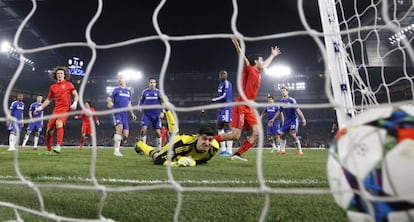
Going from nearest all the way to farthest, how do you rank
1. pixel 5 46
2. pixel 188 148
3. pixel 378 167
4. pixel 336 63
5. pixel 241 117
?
pixel 378 167 → pixel 336 63 → pixel 188 148 → pixel 241 117 → pixel 5 46

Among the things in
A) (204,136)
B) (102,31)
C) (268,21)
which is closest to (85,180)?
(204,136)

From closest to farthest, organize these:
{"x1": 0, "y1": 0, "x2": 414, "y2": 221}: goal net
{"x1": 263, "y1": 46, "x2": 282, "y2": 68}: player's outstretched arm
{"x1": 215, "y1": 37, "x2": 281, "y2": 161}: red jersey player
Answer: {"x1": 0, "y1": 0, "x2": 414, "y2": 221}: goal net < {"x1": 263, "y1": 46, "x2": 282, "y2": 68}: player's outstretched arm < {"x1": 215, "y1": 37, "x2": 281, "y2": 161}: red jersey player

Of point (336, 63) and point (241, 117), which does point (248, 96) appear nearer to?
point (241, 117)

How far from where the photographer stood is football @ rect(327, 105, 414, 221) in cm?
106

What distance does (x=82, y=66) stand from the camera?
29.4 metres

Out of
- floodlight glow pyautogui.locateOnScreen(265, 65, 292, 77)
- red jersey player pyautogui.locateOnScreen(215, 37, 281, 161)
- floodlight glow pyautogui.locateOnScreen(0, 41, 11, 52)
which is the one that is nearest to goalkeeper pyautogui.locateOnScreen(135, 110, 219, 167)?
red jersey player pyautogui.locateOnScreen(215, 37, 281, 161)

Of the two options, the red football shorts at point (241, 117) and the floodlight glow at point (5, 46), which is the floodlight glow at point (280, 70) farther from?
the red football shorts at point (241, 117)

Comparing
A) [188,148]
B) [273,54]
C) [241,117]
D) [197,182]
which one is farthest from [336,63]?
[241,117]

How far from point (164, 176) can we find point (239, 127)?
2.03 m

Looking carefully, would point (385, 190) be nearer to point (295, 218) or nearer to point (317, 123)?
point (295, 218)

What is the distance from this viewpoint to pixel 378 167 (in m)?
1.08

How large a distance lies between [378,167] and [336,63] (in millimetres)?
1887

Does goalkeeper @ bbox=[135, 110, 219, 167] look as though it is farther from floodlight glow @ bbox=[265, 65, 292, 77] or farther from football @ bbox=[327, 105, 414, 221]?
floodlight glow @ bbox=[265, 65, 292, 77]

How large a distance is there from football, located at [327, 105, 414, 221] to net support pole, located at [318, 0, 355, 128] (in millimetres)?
1269
